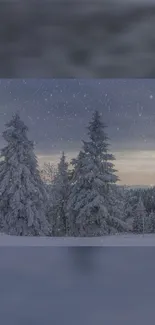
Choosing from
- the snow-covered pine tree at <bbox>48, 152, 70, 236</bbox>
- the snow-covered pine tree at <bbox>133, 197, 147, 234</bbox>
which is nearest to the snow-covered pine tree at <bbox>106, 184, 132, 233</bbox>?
the snow-covered pine tree at <bbox>133, 197, 147, 234</bbox>

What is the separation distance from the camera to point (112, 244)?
4.07m

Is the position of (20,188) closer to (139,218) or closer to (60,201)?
(60,201)

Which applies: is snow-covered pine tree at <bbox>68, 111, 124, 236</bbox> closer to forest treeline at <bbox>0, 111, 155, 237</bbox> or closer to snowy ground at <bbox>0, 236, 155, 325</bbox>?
forest treeline at <bbox>0, 111, 155, 237</bbox>

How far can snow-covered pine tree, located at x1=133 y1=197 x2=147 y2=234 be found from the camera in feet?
39.8

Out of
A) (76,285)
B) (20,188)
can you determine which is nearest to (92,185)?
(20,188)

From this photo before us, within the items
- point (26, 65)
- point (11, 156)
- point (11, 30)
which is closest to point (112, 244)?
point (26, 65)

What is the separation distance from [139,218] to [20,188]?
8.60 feet

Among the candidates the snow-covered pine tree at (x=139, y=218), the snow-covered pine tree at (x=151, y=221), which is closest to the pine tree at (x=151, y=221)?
the snow-covered pine tree at (x=151, y=221)

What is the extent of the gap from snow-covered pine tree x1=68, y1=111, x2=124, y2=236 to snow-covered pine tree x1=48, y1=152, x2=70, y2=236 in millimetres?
175

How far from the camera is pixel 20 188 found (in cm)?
1127

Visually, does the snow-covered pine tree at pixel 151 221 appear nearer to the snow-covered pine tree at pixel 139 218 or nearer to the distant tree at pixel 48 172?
the snow-covered pine tree at pixel 139 218

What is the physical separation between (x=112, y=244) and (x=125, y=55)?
2.10 meters

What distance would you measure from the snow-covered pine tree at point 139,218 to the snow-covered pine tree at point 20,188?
1.88m

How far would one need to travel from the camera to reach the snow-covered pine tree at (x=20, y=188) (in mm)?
11156
